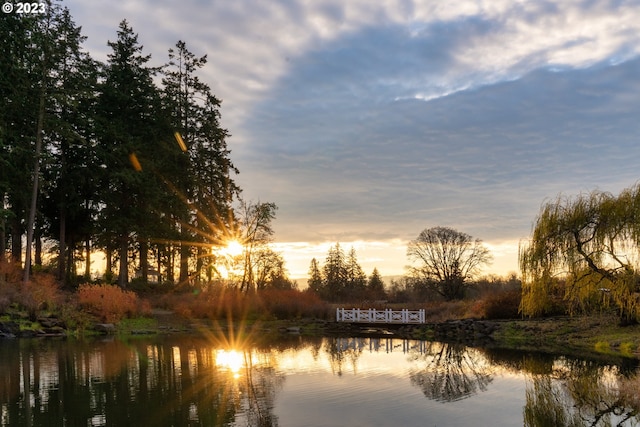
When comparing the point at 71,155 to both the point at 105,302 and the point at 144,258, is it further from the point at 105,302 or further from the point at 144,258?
the point at 105,302

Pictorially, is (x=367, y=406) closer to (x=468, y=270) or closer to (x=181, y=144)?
(x=181, y=144)

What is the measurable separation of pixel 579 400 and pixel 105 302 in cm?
2777

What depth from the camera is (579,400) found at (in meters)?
14.6

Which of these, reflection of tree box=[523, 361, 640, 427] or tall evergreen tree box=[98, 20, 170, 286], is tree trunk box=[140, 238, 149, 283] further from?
reflection of tree box=[523, 361, 640, 427]

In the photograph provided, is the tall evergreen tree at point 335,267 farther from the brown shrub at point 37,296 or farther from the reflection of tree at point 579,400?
the reflection of tree at point 579,400

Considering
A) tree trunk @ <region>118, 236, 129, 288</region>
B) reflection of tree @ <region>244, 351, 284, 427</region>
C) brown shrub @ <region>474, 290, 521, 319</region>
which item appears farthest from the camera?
tree trunk @ <region>118, 236, 129, 288</region>

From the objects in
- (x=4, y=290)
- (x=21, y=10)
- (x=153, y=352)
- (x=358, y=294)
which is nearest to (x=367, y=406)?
(x=153, y=352)

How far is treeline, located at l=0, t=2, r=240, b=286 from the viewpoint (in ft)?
115

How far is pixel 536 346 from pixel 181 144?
3181 cm

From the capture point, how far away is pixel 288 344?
92.0 ft

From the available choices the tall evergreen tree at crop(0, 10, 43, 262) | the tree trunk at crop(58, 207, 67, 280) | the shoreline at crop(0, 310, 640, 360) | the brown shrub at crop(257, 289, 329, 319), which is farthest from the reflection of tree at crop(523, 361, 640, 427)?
the tree trunk at crop(58, 207, 67, 280)

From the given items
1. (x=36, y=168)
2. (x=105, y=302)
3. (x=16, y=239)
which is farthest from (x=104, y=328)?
(x=16, y=239)

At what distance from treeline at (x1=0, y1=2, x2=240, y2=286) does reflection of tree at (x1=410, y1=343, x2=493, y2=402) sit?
1004 inches

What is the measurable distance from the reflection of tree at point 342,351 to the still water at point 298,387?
0.46ft
